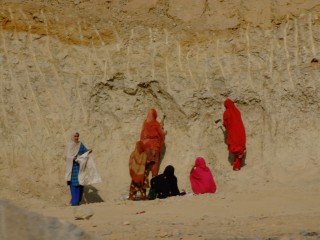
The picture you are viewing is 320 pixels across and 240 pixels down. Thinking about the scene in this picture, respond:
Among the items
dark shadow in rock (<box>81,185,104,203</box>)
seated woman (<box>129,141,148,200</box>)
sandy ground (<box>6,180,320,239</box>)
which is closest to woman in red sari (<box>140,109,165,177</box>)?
seated woman (<box>129,141,148,200</box>)

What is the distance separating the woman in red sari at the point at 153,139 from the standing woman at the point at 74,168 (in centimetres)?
133

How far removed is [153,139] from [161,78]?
1356mm

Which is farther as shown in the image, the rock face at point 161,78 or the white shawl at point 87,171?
the rock face at point 161,78

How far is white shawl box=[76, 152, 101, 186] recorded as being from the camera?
511 inches

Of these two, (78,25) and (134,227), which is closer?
(134,227)

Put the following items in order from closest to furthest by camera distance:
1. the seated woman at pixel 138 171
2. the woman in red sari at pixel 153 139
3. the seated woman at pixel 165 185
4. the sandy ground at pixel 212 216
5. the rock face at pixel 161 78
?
the sandy ground at pixel 212 216
the seated woman at pixel 165 185
the seated woman at pixel 138 171
the woman in red sari at pixel 153 139
the rock face at pixel 161 78

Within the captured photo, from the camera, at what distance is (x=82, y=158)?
516 inches

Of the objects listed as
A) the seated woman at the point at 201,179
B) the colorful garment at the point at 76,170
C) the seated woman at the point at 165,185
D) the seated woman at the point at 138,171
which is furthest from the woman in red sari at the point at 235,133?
the colorful garment at the point at 76,170

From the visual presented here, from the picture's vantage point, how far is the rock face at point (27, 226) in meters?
5.62

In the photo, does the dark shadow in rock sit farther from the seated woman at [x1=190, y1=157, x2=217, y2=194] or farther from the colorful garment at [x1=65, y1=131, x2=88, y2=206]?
the seated woman at [x1=190, y1=157, x2=217, y2=194]

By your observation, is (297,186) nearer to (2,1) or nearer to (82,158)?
(82,158)

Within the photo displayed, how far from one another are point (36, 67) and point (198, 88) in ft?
10.2

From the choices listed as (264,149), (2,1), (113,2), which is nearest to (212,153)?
(264,149)

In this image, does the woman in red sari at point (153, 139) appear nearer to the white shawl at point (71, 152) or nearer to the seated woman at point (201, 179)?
the seated woman at point (201, 179)
